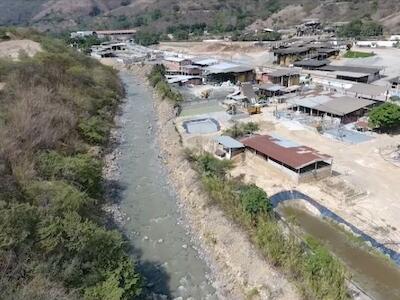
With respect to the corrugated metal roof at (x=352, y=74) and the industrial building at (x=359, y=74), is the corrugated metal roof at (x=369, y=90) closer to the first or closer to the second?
the corrugated metal roof at (x=352, y=74)

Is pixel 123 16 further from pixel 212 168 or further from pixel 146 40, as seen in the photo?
pixel 212 168

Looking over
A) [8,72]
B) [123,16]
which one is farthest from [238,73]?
[123,16]

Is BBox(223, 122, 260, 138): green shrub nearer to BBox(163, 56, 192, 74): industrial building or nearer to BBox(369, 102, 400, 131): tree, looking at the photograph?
BBox(369, 102, 400, 131): tree

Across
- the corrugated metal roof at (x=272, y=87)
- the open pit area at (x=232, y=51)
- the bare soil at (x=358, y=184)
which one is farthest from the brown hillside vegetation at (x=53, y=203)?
the open pit area at (x=232, y=51)

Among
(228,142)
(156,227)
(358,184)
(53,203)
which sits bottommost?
(156,227)

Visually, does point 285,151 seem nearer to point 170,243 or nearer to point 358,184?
point 358,184

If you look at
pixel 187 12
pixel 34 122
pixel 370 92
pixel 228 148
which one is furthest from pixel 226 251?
pixel 187 12

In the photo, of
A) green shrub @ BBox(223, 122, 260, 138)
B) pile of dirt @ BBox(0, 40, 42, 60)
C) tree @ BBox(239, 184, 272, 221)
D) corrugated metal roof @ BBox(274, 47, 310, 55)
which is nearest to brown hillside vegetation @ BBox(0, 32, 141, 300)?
tree @ BBox(239, 184, 272, 221)
